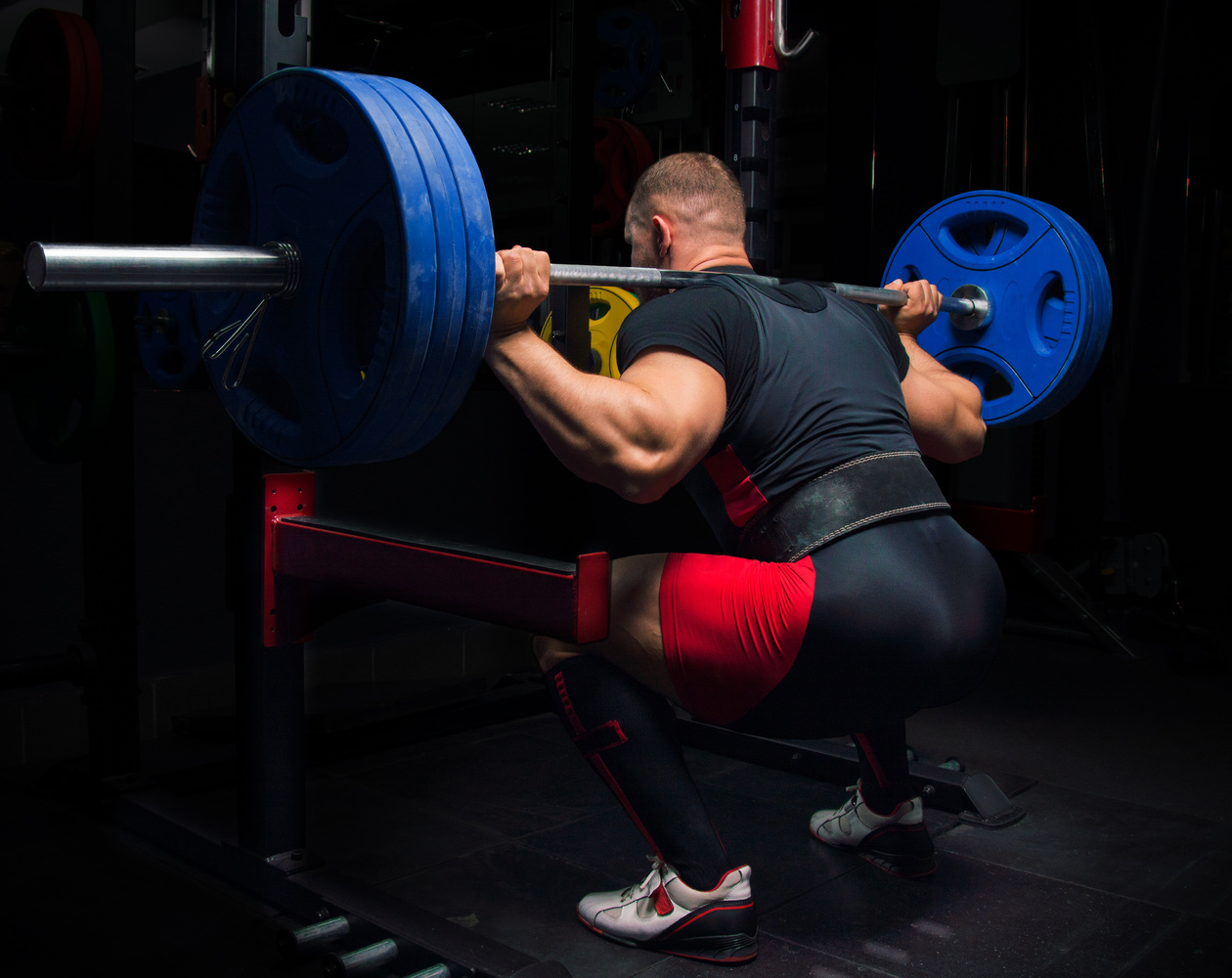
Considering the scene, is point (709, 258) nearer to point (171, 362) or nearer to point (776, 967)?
point (776, 967)

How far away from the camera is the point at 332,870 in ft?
5.52

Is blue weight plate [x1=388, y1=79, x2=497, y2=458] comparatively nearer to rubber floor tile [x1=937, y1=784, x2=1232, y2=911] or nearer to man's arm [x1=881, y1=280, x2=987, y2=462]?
man's arm [x1=881, y1=280, x2=987, y2=462]

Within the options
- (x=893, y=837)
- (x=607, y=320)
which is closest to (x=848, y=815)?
(x=893, y=837)

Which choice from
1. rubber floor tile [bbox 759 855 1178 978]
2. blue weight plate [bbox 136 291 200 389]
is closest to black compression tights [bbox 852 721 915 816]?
rubber floor tile [bbox 759 855 1178 978]

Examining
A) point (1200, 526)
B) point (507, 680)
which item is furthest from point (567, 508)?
point (1200, 526)

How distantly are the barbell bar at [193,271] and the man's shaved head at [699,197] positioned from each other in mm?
134

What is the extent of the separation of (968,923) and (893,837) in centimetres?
21

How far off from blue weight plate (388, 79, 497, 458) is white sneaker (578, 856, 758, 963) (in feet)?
2.51

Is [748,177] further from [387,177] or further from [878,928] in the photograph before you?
[878,928]

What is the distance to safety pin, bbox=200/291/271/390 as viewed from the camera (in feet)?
4.77

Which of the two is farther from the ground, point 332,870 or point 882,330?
point 882,330

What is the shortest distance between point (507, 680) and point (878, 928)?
134 centimetres

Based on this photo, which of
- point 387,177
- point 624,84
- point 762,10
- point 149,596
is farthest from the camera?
point 624,84

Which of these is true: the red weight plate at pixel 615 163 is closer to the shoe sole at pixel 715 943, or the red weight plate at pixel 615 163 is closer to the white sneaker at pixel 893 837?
the white sneaker at pixel 893 837
